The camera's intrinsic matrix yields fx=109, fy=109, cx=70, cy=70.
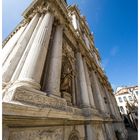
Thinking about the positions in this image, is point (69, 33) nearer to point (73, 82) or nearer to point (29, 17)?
point (29, 17)

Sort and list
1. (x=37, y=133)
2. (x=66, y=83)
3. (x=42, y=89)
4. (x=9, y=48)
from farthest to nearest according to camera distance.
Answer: (x=9, y=48), (x=66, y=83), (x=42, y=89), (x=37, y=133)

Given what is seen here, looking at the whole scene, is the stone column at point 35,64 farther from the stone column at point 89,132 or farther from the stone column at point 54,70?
the stone column at point 89,132

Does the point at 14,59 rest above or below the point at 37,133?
above

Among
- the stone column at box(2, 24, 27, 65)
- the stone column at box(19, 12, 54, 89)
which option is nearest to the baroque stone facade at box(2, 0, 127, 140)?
the stone column at box(19, 12, 54, 89)

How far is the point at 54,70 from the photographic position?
4.97m

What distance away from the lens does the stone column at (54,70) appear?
14.1 feet

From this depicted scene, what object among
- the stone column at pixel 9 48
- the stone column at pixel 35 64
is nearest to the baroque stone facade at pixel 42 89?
the stone column at pixel 35 64

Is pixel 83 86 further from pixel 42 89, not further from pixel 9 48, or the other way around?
pixel 9 48

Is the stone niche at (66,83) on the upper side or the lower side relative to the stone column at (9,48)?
lower

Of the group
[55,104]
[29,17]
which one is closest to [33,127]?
[55,104]

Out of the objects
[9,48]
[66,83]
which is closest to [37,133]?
[66,83]

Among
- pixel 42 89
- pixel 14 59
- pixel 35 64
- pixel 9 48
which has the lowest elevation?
pixel 42 89

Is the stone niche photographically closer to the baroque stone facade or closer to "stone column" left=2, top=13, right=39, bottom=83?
the baroque stone facade

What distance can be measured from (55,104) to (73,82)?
441 cm
